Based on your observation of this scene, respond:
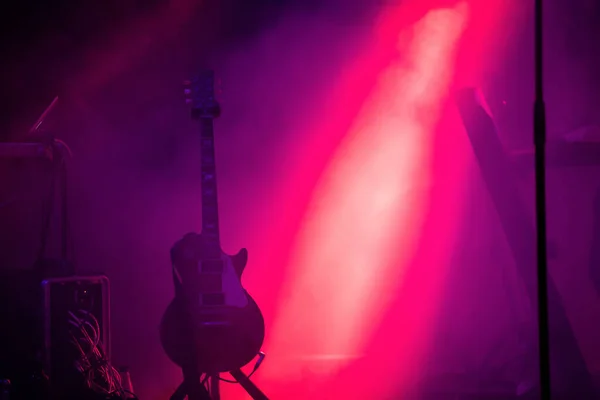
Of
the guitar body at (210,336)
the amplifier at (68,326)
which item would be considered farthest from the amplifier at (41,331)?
the guitar body at (210,336)

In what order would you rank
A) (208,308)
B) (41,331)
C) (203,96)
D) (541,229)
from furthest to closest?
(203,96), (208,308), (41,331), (541,229)

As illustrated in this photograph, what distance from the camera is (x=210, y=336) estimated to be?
2.24m

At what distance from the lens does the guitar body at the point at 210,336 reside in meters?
2.21

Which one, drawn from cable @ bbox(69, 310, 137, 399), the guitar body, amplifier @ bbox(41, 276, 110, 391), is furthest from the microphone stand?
amplifier @ bbox(41, 276, 110, 391)

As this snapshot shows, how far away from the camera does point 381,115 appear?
12.5 feet

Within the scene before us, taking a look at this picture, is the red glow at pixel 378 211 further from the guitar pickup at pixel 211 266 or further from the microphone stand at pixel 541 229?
the microphone stand at pixel 541 229

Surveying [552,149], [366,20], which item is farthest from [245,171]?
[552,149]

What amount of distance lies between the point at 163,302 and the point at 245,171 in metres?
0.91

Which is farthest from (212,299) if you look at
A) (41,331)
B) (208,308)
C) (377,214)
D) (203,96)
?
(377,214)

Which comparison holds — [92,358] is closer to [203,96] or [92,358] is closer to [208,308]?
[208,308]

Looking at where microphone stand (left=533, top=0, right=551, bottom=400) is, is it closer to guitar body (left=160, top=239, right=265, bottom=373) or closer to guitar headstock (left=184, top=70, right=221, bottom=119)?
guitar body (left=160, top=239, right=265, bottom=373)

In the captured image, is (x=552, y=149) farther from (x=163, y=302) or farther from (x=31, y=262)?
(x=31, y=262)

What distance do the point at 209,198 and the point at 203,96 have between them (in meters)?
0.44

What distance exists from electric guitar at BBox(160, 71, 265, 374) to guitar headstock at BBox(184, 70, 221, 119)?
0.15 metres
